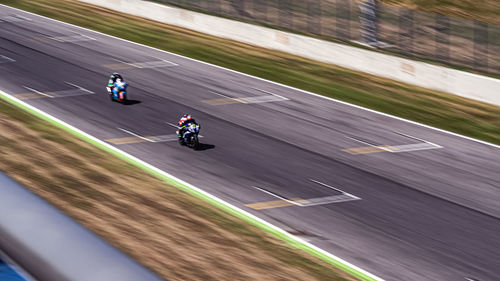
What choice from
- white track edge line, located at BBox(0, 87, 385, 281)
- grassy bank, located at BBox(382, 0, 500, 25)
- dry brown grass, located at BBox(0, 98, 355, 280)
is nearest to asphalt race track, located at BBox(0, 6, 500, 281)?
white track edge line, located at BBox(0, 87, 385, 281)

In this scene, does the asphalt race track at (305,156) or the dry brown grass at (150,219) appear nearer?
the dry brown grass at (150,219)

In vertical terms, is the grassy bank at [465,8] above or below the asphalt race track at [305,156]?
above

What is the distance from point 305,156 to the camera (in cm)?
1833

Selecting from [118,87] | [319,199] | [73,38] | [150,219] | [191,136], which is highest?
[73,38]

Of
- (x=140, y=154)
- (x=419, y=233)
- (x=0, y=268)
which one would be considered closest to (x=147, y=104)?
(x=140, y=154)

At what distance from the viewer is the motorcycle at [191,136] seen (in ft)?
58.3

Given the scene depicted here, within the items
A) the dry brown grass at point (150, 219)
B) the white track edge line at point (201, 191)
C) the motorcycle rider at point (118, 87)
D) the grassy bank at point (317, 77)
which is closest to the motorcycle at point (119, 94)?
the motorcycle rider at point (118, 87)

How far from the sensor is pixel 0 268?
14.9 ft

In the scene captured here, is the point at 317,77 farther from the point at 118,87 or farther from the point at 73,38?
the point at 73,38

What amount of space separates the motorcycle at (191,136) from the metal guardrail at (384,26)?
551 inches

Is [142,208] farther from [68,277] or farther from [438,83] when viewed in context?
[438,83]

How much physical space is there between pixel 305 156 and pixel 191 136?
115 inches

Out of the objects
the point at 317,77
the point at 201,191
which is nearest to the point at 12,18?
the point at 317,77

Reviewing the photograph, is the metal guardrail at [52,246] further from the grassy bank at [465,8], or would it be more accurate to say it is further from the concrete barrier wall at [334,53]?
the grassy bank at [465,8]
